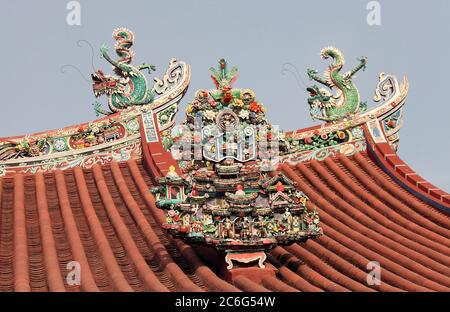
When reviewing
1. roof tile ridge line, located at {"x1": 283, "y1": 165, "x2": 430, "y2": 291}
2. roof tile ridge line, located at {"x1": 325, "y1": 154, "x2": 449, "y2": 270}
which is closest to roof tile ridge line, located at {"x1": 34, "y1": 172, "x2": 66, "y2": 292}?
roof tile ridge line, located at {"x1": 283, "y1": 165, "x2": 430, "y2": 291}

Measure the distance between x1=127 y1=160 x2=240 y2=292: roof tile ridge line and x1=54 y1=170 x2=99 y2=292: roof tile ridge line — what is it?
3.29ft

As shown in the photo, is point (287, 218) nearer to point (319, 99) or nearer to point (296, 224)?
point (296, 224)

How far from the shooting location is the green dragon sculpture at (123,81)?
1594 cm

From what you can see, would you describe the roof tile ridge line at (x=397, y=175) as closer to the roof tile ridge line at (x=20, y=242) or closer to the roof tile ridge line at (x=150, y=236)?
the roof tile ridge line at (x=150, y=236)

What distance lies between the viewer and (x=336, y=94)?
55.8 feet

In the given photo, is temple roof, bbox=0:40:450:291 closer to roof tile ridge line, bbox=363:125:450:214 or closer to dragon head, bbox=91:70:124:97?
roof tile ridge line, bbox=363:125:450:214

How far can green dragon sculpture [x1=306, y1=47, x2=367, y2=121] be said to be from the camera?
55.2 feet

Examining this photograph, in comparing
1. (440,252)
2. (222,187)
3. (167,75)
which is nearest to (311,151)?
(167,75)

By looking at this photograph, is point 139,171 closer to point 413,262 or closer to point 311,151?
point 311,151

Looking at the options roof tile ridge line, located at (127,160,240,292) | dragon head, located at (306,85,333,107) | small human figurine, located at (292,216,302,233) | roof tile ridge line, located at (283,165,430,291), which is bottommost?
roof tile ridge line, located at (283,165,430,291)

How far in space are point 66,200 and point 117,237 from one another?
4.51 feet

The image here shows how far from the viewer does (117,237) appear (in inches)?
513

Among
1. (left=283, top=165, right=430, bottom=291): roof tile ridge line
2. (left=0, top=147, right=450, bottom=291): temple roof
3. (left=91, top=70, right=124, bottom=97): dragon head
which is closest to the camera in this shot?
(left=0, top=147, right=450, bottom=291): temple roof

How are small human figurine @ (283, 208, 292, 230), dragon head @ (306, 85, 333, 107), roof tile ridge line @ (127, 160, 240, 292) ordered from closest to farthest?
1. roof tile ridge line @ (127, 160, 240, 292)
2. small human figurine @ (283, 208, 292, 230)
3. dragon head @ (306, 85, 333, 107)
